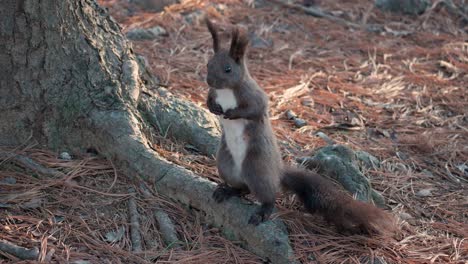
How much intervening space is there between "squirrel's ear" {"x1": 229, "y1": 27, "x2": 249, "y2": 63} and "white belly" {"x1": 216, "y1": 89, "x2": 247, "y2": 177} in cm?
19

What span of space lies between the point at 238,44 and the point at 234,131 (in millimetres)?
478

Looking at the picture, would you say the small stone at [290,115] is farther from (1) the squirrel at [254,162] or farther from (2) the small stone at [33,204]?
(2) the small stone at [33,204]

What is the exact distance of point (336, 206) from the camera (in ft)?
10.5

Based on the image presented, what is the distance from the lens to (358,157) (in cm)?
411

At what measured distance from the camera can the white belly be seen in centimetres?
329

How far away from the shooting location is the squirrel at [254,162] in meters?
3.16

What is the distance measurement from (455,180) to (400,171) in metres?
0.37

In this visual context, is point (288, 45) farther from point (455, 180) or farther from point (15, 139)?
point (15, 139)

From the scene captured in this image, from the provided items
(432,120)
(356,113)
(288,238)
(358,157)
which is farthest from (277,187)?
(432,120)

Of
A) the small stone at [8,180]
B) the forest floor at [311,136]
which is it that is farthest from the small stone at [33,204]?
the small stone at [8,180]

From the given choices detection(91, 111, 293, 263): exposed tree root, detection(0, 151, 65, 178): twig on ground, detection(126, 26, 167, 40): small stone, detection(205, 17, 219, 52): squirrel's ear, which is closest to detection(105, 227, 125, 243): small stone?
detection(91, 111, 293, 263): exposed tree root

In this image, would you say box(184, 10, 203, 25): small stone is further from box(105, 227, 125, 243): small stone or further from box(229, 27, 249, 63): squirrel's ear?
box(105, 227, 125, 243): small stone

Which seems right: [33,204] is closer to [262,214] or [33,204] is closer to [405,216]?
[262,214]

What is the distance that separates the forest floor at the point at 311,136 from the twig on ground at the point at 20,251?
28mm
